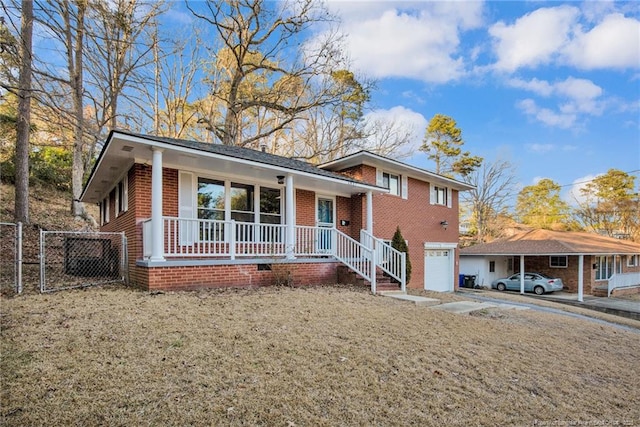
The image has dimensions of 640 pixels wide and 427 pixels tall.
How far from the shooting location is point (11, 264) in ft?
31.9

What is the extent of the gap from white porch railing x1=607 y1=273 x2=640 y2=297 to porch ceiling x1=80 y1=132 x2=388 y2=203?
713 inches

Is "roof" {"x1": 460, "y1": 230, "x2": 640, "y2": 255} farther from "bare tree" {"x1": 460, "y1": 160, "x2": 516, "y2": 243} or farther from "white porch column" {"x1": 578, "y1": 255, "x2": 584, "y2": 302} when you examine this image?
"bare tree" {"x1": 460, "y1": 160, "x2": 516, "y2": 243}

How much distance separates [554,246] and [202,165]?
21.4m

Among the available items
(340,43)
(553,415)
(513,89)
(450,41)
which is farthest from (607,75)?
(553,415)

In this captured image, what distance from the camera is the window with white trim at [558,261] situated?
2283 cm

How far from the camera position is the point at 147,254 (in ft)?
26.6

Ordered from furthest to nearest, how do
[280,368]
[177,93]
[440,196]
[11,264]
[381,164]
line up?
[177,93] < [440,196] < [381,164] < [11,264] < [280,368]

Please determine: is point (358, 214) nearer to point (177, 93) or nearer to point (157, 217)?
point (157, 217)

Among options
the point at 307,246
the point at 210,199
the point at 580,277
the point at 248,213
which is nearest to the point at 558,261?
the point at 580,277

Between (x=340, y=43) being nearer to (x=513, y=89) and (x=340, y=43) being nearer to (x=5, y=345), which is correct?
(x=513, y=89)

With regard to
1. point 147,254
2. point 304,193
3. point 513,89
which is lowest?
point 147,254

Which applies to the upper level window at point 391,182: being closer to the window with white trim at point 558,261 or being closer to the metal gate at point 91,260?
the metal gate at point 91,260

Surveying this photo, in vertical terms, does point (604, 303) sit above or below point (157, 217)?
below

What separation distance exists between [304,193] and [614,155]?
34164 mm
